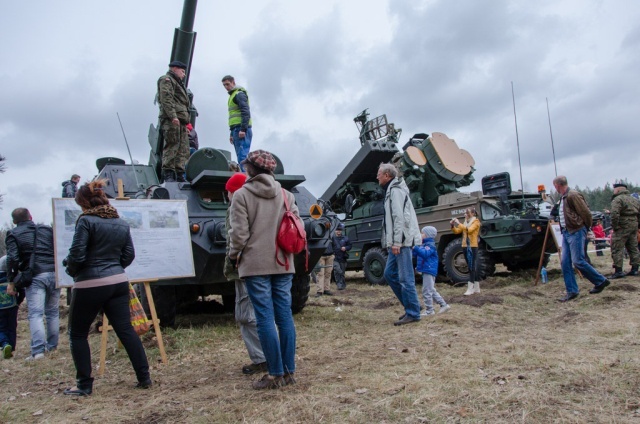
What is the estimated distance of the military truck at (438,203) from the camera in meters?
10.0

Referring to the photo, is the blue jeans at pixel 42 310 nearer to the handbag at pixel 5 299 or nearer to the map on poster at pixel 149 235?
the handbag at pixel 5 299

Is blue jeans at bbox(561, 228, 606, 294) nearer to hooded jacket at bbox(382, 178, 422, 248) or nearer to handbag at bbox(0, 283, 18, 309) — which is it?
hooded jacket at bbox(382, 178, 422, 248)

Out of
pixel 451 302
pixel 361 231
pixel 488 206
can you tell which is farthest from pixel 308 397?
pixel 361 231

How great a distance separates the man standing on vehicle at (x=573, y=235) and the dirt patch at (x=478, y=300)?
81cm

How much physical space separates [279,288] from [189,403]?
0.90 meters

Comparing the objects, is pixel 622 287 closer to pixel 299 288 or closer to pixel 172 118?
pixel 299 288

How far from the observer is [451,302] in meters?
7.38

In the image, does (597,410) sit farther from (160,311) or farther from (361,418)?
(160,311)

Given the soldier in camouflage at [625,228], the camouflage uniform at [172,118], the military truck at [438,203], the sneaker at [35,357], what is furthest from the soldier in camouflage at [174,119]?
the soldier in camouflage at [625,228]

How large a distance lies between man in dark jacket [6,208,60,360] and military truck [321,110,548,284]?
708 cm

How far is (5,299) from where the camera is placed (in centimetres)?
586

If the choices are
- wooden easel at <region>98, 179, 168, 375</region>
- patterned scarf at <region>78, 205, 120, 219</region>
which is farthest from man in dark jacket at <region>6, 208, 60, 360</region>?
patterned scarf at <region>78, 205, 120, 219</region>

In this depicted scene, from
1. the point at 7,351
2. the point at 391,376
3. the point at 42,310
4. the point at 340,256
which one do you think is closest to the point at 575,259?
the point at 391,376

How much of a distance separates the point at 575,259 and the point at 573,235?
0.98 feet
